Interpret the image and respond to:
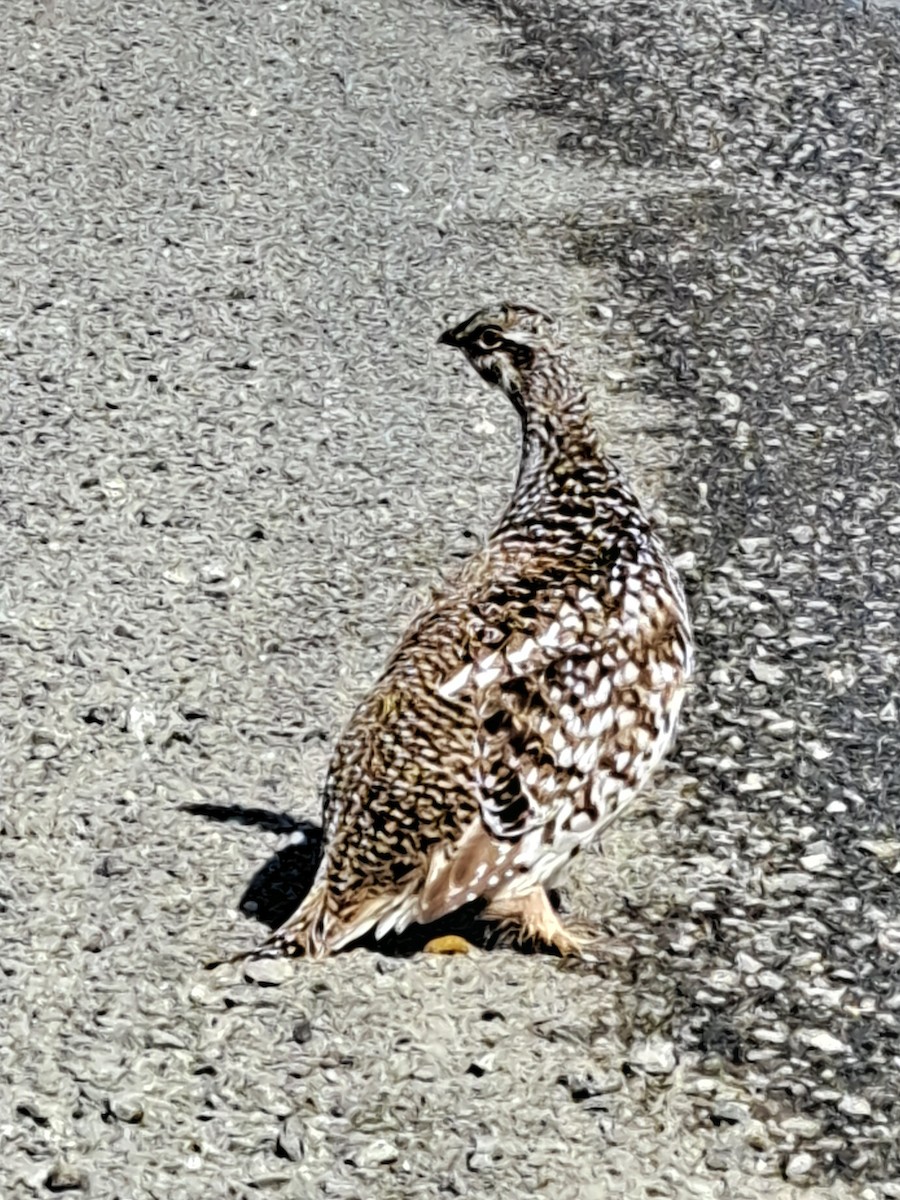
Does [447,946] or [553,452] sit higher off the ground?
[553,452]

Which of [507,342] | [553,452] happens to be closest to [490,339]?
[507,342]

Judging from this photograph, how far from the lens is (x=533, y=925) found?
5.07 m

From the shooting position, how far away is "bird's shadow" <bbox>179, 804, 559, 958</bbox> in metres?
5.14

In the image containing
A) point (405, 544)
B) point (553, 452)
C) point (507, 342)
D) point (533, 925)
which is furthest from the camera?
point (405, 544)

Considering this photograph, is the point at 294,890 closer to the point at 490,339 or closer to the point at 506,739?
the point at 506,739

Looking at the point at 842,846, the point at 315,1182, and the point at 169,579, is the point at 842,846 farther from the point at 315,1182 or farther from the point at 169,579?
the point at 169,579

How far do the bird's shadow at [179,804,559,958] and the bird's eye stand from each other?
1507 mm

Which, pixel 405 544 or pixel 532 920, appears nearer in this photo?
pixel 532 920

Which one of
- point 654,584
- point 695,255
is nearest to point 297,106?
point 695,255

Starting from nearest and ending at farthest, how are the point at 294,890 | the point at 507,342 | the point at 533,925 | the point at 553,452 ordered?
the point at 533,925 → the point at 294,890 → the point at 553,452 → the point at 507,342

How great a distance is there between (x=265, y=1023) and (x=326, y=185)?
18.5 ft

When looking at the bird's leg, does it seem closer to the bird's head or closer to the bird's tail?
the bird's tail

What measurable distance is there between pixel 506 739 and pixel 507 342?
1543 millimetres

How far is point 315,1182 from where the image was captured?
4426 mm
